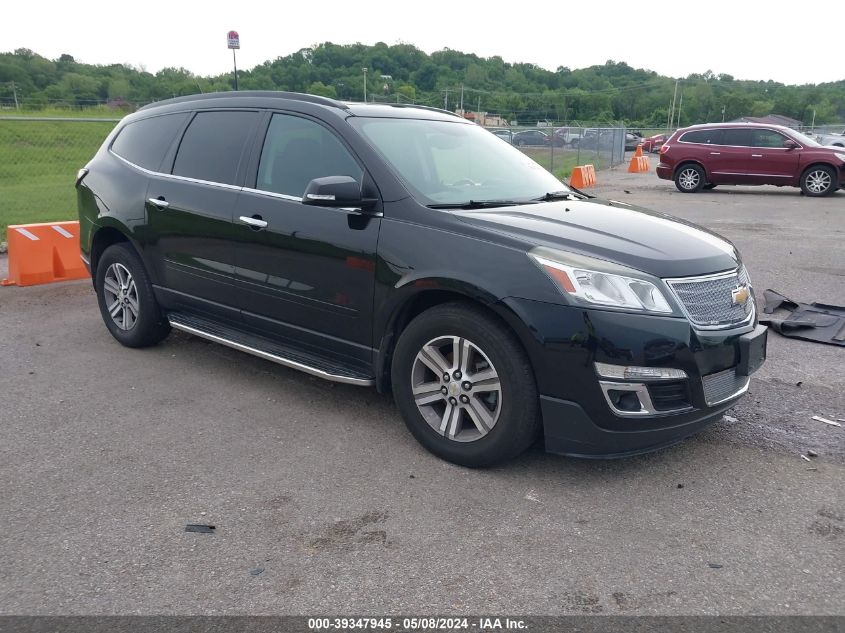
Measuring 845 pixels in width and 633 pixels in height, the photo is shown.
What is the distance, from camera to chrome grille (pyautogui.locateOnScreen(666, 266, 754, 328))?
3.43 metres

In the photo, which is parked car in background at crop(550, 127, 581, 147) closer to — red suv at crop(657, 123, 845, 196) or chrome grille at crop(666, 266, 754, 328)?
red suv at crop(657, 123, 845, 196)

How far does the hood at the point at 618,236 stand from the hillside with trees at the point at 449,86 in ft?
6.51

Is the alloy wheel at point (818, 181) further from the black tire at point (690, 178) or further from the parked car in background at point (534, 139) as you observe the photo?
the parked car in background at point (534, 139)

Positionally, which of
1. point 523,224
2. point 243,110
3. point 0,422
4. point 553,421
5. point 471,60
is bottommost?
point 0,422

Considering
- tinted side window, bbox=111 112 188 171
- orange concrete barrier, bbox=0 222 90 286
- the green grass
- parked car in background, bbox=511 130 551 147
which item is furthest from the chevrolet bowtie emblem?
parked car in background, bbox=511 130 551 147

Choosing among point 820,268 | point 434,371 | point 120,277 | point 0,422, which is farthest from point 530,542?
point 820,268

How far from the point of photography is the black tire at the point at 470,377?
3.44 meters

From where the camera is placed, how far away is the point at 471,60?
66188 millimetres

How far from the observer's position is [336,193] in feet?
12.6

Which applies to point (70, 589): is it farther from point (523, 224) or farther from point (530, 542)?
point (523, 224)

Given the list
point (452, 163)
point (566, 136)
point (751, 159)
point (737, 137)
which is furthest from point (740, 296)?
point (566, 136)

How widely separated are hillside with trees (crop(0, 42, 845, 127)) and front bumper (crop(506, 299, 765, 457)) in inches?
109

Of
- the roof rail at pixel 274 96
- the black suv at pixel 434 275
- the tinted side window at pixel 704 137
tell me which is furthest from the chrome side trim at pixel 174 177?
the tinted side window at pixel 704 137

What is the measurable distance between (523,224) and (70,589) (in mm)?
2547
